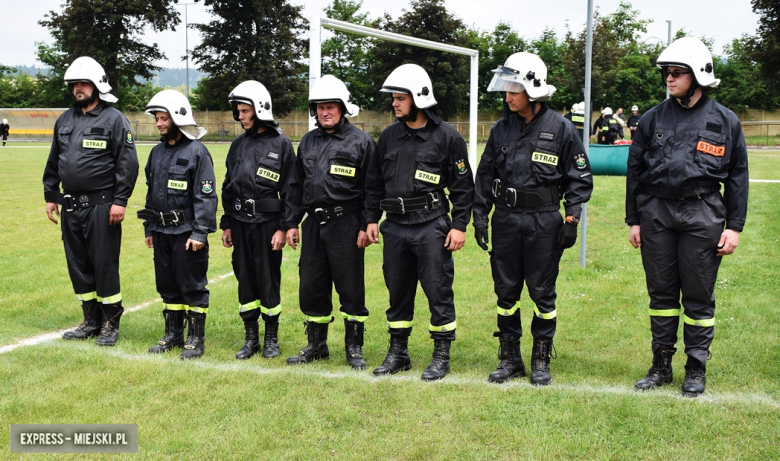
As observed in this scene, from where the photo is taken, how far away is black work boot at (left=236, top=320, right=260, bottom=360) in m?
6.00

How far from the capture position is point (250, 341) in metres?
Answer: 6.09

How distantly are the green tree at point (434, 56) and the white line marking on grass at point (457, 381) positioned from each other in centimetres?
2011

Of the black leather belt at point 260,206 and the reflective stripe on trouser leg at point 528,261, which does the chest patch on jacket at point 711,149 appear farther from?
the black leather belt at point 260,206

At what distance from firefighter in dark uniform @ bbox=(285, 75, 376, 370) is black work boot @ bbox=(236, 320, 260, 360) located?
0.44 metres

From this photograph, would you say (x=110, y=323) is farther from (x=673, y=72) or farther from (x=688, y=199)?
(x=673, y=72)

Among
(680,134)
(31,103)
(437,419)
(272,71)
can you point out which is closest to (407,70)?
(680,134)

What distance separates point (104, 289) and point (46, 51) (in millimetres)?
66862

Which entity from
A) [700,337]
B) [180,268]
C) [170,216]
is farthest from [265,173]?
[700,337]

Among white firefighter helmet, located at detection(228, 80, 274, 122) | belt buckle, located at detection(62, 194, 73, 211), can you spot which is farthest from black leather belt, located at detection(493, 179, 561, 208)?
belt buckle, located at detection(62, 194, 73, 211)

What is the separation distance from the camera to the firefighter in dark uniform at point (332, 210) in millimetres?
5562

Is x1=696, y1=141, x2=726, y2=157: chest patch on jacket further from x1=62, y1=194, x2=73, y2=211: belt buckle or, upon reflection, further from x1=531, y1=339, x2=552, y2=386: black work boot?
x1=62, y1=194, x2=73, y2=211: belt buckle

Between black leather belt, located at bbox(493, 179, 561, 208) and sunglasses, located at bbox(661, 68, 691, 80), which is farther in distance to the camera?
black leather belt, located at bbox(493, 179, 561, 208)

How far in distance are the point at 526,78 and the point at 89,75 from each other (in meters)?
3.88

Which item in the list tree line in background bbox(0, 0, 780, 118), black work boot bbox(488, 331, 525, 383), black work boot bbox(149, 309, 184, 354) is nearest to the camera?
black work boot bbox(488, 331, 525, 383)
